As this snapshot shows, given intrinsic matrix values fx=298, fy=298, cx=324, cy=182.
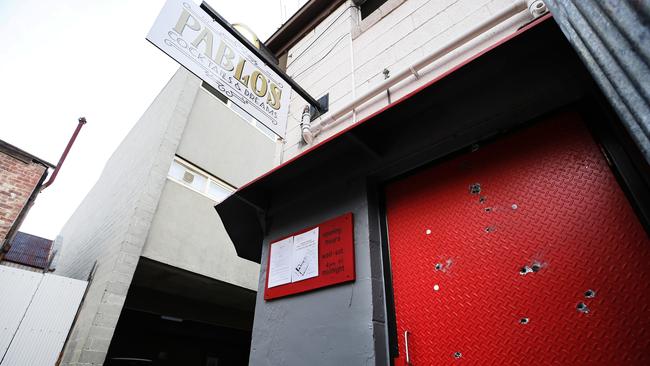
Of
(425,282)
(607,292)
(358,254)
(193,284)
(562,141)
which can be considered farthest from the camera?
(193,284)

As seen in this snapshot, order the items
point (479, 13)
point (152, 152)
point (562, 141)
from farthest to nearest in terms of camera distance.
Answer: point (152, 152)
point (479, 13)
point (562, 141)

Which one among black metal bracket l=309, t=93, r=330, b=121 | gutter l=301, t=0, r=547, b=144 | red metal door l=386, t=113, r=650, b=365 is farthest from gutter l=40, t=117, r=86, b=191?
red metal door l=386, t=113, r=650, b=365

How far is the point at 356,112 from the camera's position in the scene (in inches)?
149

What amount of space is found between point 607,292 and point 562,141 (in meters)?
1.06

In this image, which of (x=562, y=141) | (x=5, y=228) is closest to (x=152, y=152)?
(x=5, y=228)

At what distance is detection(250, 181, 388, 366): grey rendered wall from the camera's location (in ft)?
7.77

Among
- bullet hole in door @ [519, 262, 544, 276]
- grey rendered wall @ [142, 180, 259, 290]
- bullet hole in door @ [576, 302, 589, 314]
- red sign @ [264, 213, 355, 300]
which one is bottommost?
bullet hole in door @ [576, 302, 589, 314]

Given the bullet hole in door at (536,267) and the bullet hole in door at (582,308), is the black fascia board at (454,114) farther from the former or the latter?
the bullet hole in door at (582,308)

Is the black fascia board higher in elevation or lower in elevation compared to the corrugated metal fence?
higher

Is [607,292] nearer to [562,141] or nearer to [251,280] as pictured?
[562,141]

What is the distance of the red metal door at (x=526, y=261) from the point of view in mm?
1695

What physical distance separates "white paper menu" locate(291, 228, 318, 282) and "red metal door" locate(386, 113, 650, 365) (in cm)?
82

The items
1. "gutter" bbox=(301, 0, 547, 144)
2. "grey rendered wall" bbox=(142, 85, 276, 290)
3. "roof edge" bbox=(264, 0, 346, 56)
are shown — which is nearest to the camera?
"gutter" bbox=(301, 0, 547, 144)

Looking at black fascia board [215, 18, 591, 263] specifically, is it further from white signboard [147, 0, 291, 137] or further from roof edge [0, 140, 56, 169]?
roof edge [0, 140, 56, 169]
